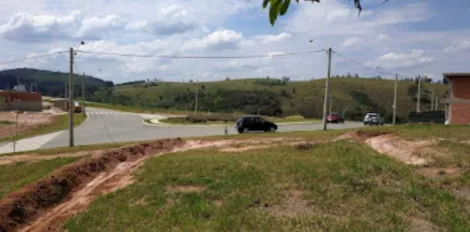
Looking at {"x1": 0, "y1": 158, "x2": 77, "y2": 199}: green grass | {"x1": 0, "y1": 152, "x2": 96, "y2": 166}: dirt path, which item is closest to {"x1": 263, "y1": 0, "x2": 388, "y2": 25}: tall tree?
{"x1": 0, "y1": 158, "x2": 77, "y2": 199}: green grass

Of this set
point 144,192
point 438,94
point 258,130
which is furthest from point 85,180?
point 438,94

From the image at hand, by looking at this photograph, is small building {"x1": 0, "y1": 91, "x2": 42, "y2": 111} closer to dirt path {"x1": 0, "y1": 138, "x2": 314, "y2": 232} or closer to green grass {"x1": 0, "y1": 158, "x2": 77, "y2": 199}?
green grass {"x1": 0, "y1": 158, "x2": 77, "y2": 199}

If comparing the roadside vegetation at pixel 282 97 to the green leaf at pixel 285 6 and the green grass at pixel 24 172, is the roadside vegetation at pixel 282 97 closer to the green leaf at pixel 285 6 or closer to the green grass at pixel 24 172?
the green grass at pixel 24 172

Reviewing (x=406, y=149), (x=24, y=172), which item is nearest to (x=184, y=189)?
(x=406, y=149)

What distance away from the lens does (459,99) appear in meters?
39.3

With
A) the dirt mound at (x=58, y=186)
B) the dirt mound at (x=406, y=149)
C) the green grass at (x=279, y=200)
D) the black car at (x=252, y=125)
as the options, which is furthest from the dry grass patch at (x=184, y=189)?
the black car at (x=252, y=125)

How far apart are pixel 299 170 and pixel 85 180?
856cm

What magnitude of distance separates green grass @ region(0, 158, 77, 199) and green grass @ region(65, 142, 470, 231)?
573cm

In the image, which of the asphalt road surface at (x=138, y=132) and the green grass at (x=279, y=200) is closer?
the green grass at (x=279, y=200)

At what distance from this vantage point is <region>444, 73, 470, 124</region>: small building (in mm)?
39094

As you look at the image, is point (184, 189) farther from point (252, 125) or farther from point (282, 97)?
point (282, 97)

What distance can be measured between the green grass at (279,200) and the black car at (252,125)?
25960mm

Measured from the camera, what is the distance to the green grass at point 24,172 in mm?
19828

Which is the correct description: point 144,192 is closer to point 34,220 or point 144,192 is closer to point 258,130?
point 34,220
